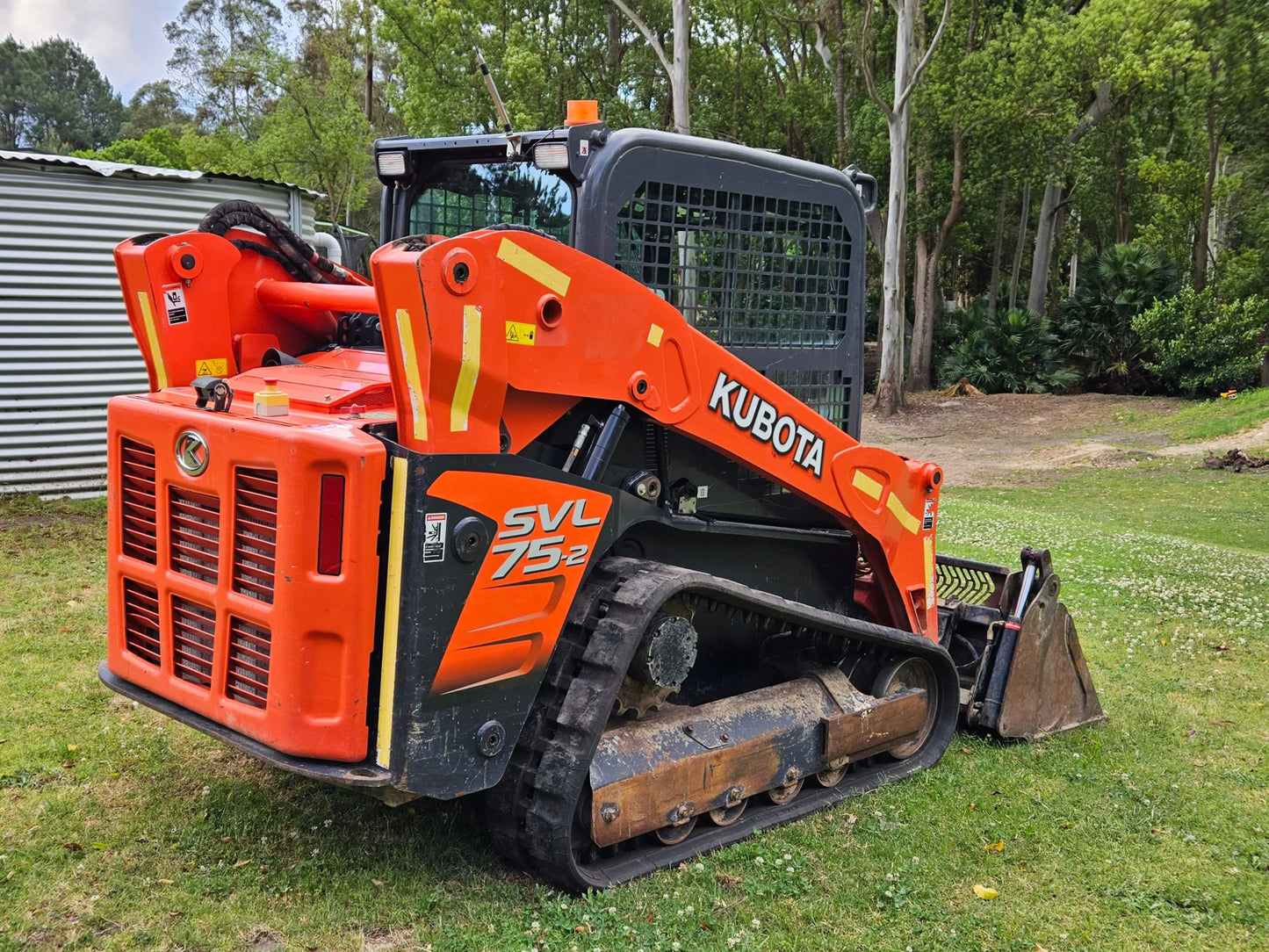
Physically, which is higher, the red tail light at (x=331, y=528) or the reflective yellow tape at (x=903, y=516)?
the red tail light at (x=331, y=528)

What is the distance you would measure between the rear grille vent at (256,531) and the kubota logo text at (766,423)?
67.1 inches

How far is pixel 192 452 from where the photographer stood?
3807mm

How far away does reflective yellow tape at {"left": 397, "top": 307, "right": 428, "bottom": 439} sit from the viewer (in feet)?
10.8

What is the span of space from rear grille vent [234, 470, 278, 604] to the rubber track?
41.1 inches

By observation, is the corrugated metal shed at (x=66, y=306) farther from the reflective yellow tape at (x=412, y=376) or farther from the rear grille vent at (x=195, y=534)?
the reflective yellow tape at (x=412, y=376)

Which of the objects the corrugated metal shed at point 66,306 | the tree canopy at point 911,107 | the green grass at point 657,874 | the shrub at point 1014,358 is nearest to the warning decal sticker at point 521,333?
the green grass at point 657,874

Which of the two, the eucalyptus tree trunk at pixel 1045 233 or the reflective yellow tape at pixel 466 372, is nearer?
the reflective yellow tape at pixel 466 372

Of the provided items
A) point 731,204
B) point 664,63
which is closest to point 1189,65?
point 664,63

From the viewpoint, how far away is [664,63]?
23.8 meters

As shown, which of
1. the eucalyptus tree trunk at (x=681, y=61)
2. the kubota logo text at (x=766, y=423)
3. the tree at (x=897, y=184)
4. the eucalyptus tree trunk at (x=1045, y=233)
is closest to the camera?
the kubota logo text at (x=766, y=423)

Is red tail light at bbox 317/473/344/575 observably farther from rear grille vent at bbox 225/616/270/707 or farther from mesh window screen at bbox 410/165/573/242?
mesh window screen at bbox 410/165/573/242

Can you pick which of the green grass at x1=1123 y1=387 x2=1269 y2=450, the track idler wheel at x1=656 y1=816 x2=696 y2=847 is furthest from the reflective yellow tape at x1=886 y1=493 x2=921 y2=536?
the green grass at x1=1123 y1=387 x2=1269 y2=450

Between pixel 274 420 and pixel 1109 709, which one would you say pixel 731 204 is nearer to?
pixel 274 420

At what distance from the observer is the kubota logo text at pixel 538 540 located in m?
3.65
